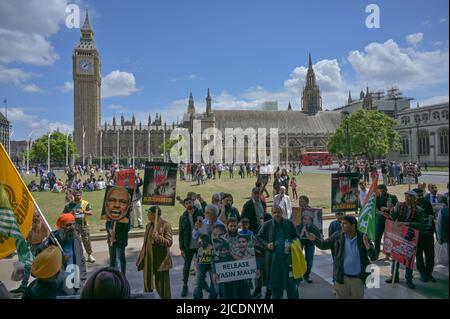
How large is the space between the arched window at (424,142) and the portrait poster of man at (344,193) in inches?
2110

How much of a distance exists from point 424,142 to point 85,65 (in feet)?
288

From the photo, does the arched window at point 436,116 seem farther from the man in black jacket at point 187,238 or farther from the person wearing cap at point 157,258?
the person wearing cap at point 157,258

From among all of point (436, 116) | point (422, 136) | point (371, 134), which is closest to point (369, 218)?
point (371, 134)

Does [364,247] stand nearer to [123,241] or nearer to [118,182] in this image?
[123,241]

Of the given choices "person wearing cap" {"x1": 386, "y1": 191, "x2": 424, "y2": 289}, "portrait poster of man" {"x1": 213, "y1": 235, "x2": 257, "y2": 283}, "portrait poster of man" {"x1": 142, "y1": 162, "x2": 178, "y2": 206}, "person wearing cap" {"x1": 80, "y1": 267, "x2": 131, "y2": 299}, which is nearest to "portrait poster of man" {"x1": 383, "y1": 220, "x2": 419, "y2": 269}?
"person wearing cap" {"x1": 386, "y1": 191, "x2": 424, "y2": 289}

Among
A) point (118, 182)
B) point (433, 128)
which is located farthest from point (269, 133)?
point (118, 182)

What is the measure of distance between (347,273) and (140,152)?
123920 mm

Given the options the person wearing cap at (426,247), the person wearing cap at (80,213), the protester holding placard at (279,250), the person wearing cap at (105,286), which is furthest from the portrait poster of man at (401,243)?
the person wearing cap at (80,213)

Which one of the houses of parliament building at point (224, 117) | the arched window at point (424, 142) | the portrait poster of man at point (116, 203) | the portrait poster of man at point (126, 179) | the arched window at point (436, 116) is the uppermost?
the houses of parliament building at point (224, 117)

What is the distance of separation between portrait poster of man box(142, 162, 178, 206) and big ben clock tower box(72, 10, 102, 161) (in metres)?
93.0

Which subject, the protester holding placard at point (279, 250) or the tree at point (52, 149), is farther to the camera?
the tree at point (52, 149)

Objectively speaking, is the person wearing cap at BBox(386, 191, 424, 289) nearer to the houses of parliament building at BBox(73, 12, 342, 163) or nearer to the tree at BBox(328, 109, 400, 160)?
the tree at BBox(328, 109, 400, 160)

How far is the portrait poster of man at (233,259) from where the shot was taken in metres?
4.86

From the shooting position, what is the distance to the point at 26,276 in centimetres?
612
